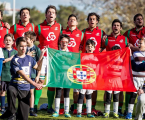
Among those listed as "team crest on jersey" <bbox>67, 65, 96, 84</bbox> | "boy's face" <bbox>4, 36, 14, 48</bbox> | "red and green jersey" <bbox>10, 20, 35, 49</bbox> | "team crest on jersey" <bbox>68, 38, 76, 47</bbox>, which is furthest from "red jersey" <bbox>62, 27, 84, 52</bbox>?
"boy's face" <bbox>4, 36, 14, 48</bbox>

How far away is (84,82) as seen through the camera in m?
6.55

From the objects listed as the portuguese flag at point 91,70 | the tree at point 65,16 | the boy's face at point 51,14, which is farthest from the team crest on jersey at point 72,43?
the tree at point 65,16

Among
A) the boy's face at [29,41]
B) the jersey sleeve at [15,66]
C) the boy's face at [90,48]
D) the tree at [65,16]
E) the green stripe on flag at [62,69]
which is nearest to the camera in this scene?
the jersey sleeve at [15,66]

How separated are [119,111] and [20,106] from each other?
119 inches

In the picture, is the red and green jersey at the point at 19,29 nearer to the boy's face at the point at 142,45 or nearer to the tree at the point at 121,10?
the boy's face at the point at 142,45

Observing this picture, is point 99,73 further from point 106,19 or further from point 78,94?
point 106,19

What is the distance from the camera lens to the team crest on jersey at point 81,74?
21.5ft

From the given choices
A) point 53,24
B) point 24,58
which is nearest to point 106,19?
point 53,24

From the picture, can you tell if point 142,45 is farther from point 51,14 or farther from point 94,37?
point 51,14

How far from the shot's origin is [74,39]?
7.66 m

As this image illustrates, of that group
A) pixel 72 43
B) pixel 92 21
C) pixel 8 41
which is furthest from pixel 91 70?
pixel 8 41

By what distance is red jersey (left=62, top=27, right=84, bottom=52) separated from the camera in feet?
25.0

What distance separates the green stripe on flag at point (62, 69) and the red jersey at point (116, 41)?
1241mm

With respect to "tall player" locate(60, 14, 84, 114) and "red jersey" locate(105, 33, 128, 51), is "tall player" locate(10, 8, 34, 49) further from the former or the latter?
"red jersey" locate(105, 33, 128, 51)
